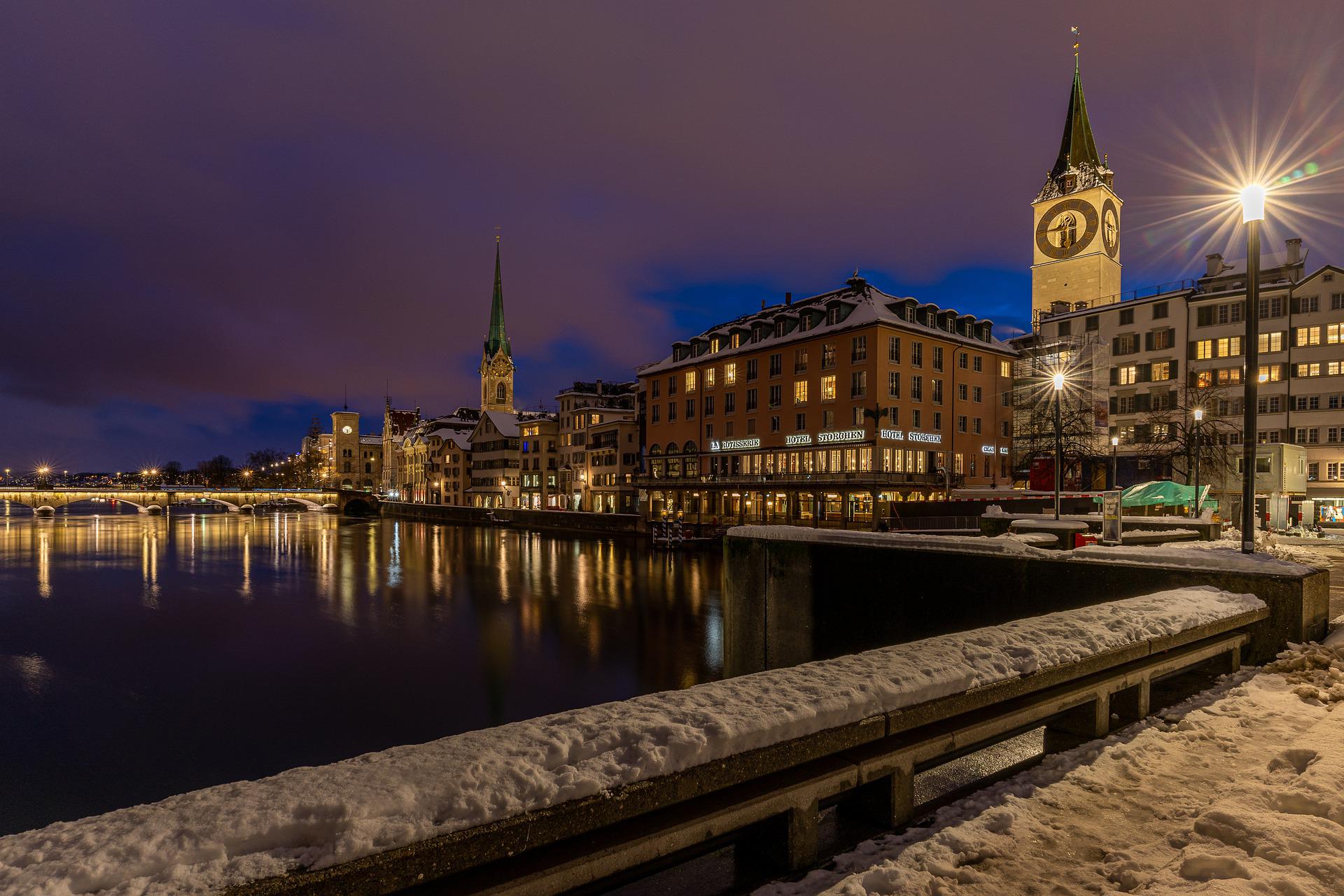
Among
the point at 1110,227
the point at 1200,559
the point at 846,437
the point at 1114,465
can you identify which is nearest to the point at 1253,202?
the point at 1200,559

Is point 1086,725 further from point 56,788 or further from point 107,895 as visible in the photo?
point 56,788

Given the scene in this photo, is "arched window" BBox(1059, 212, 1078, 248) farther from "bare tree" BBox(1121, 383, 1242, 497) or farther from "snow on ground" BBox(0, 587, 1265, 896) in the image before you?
"snow on ground" BBox(0, 587, 1265, 896)

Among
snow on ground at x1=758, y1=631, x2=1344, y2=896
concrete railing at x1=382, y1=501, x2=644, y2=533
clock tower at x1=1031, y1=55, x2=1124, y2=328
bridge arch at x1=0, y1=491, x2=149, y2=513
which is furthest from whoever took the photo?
bridge arch at x1=0, y1=491, x2=149, y2=513

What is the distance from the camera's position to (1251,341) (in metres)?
13.2

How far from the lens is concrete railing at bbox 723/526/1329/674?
9.83m

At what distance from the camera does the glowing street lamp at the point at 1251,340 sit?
12641 millimetres

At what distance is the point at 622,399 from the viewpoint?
105812mm

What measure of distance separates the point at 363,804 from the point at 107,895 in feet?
3.29

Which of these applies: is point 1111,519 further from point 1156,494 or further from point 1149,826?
point 1156,494

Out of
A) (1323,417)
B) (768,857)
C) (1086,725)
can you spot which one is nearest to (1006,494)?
(1323,417)

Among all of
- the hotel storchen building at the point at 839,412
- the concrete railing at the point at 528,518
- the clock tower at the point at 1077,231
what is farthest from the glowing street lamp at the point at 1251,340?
the clock tower at the point at 1077,231

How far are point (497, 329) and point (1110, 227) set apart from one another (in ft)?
418

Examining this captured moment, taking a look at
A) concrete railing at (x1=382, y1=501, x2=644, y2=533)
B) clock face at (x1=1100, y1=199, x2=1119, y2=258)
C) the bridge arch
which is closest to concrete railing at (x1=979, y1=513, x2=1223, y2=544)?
concrete railing at (x1=382, y1=501, x2=644, y2=533)

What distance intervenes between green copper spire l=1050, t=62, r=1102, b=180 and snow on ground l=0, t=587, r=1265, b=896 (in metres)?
114
